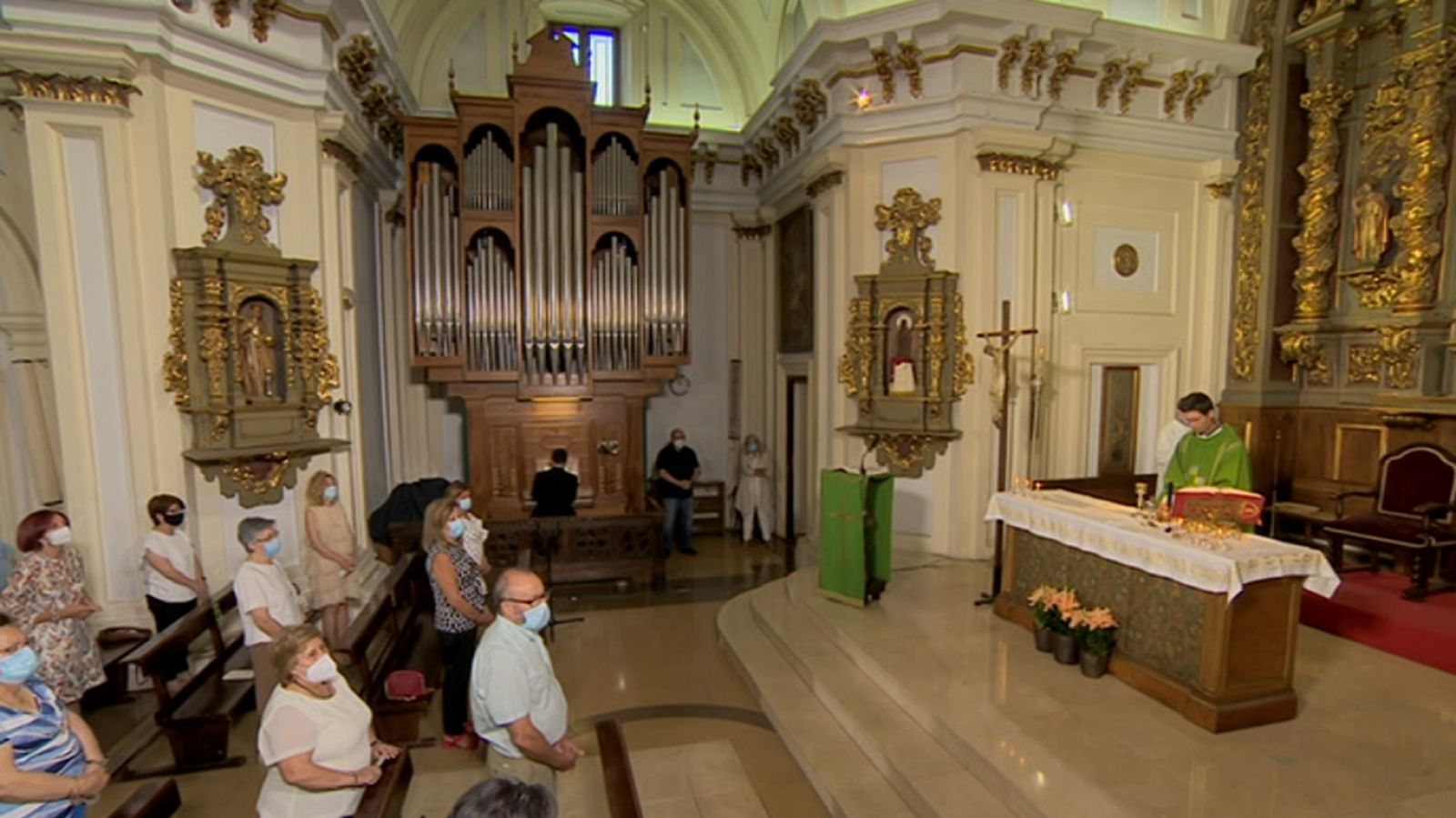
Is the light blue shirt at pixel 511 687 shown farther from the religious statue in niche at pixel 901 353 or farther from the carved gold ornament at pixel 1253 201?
the carved gold ornament at pixel 1253 201

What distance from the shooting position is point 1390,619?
16.9 ft

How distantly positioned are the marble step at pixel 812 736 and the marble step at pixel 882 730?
0.06 meters

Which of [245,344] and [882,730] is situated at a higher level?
[245,344]

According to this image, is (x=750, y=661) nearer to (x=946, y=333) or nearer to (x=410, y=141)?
(x=946, y=333)

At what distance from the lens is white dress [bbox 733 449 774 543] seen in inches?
384

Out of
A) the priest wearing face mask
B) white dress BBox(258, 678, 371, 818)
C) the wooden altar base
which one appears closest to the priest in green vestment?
the wooden altar base

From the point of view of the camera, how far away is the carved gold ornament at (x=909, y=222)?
23.9 ft

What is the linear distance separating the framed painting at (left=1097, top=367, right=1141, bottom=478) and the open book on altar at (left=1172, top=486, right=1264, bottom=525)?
380 centimetres

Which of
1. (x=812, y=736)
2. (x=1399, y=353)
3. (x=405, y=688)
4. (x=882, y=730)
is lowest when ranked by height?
(x=812, y=736)

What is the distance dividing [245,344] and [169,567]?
1866 mm

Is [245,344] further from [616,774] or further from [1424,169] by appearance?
[1424,169]

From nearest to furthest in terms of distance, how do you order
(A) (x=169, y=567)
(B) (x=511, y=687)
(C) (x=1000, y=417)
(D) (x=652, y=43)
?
(B) (x=511, y=687), (A) (x=169, y=567), (C) (x=1000, y=417), (D) (x=652, y=43)

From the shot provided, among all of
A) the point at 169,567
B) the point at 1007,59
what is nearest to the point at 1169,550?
the point at 1007,59

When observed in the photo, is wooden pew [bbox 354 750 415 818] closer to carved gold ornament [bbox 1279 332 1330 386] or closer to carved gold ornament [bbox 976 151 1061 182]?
carved gold ornament [bbox 976 151 1061 182]
